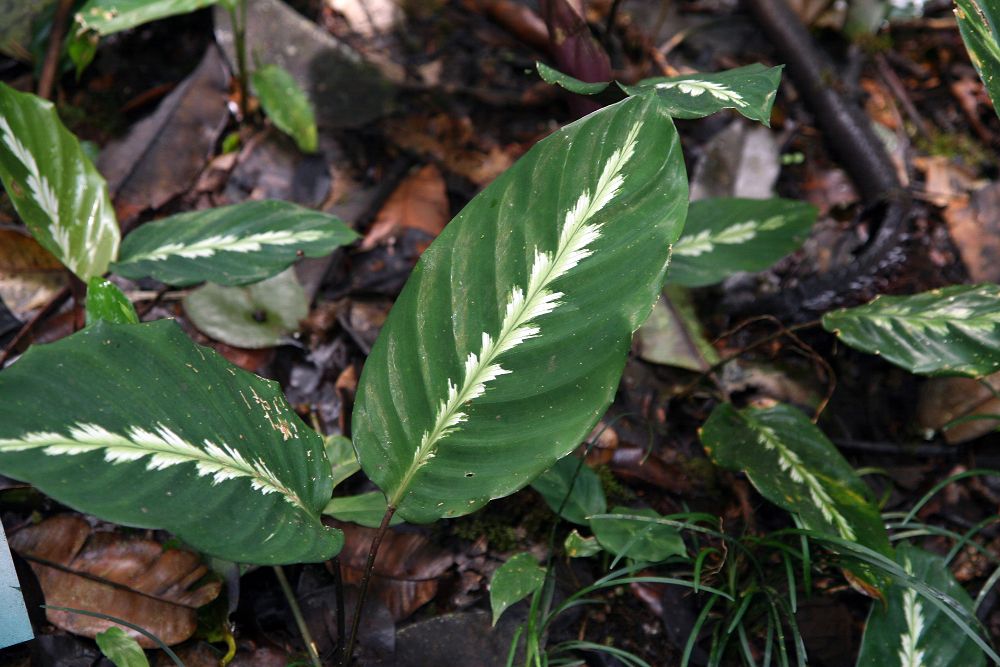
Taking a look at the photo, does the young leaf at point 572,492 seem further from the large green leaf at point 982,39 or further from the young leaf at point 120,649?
the large green leaf at point 982,39

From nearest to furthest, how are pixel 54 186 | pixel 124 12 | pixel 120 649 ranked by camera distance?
pixel 120 649 → pixel 54 186 → pixel 124 12

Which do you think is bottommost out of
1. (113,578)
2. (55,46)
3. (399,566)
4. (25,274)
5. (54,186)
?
(399,566)

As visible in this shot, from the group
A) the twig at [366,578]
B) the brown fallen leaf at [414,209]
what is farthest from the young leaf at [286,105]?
the twig at [366,578]

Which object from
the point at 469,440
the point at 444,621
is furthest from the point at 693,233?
the point at 444,621

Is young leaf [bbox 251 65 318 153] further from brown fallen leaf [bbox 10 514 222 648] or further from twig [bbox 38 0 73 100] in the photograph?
brown fallen leaf [bbox 10 514 222 648]

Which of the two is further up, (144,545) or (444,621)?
(144,545)

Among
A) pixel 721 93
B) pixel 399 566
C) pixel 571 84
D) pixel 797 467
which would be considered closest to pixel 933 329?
pixel 797 467

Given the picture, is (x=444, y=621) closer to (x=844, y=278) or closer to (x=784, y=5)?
(x=844, y=278)

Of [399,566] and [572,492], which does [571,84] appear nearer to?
[572,492]
